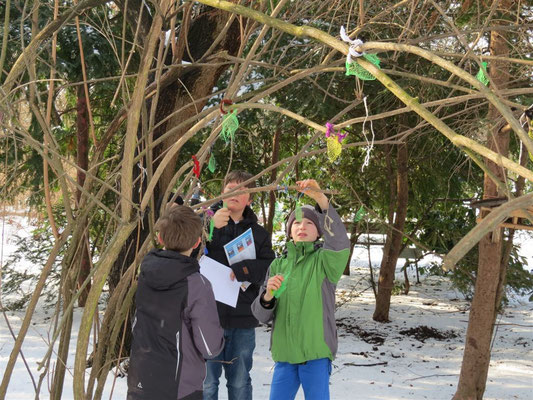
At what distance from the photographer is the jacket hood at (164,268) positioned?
2227 mm

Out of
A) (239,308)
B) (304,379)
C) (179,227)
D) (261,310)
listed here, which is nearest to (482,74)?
(179,227)

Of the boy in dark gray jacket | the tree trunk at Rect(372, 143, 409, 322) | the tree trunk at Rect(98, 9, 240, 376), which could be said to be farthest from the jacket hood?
the tree trunk at Rect(372, 143, 409, 322)

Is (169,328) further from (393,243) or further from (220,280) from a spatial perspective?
(393,243)

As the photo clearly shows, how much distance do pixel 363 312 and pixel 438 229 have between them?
1.51m

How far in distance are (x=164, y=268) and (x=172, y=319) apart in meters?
0.20

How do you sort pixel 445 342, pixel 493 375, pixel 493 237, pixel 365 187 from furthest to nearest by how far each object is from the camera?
pixel 365 187 < pixel 445 342 < pixel 493 375 < pixel 493 237

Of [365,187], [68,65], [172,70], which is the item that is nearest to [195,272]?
[172,70]

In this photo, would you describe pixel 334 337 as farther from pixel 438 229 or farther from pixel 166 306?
pixel 438 229

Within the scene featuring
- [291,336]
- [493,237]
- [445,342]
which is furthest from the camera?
[445,342]

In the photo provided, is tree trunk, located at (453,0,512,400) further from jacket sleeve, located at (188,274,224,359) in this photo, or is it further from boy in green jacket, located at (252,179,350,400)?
jacket sleeve, located at (188,274,224,359)

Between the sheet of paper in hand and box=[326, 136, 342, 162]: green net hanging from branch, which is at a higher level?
box=[326, 136, 342, 162]: green net hanging from branch

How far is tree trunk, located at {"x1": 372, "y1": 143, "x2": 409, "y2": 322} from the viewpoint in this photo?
6.84 metres

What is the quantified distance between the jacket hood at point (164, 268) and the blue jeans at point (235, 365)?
1.09 metres

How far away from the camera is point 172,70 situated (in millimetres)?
2426
